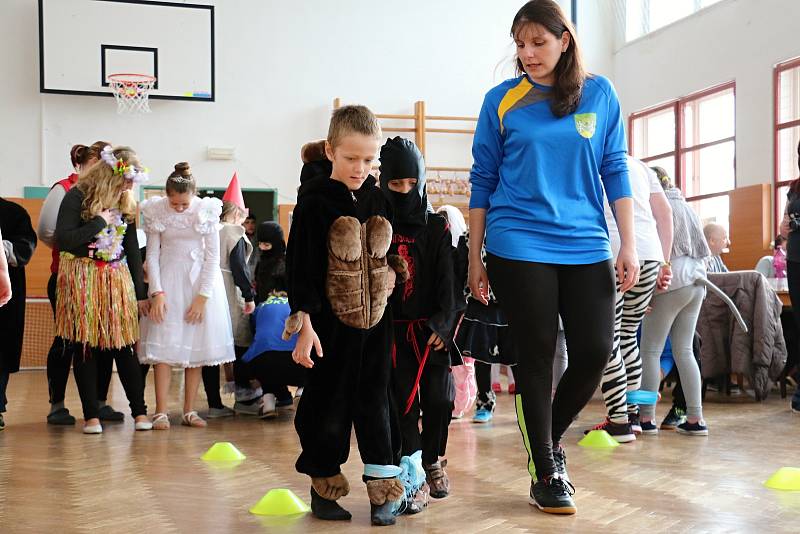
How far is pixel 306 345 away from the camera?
2357 mm

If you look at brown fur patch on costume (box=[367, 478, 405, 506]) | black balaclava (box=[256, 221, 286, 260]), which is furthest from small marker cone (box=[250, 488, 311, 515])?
black balaclava (box=[256, 221, 286, 260])

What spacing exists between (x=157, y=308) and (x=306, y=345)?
2345 millimetres

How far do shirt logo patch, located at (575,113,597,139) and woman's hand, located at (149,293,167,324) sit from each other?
2.65 metres

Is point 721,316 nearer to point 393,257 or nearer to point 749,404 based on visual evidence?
point 749,404

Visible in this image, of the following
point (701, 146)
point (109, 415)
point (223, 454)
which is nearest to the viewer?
point (223, 454)

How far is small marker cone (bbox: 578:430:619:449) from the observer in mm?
3904

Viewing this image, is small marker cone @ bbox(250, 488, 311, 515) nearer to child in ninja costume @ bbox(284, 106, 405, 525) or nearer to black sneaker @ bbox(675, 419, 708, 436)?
child in ninja costume @ bbox(284, 106, 405, 525)

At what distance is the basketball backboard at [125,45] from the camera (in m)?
10.7

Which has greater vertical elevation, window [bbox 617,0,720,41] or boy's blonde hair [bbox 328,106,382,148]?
window [bbox 617,0,720,41]

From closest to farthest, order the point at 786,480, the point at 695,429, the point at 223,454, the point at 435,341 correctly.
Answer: the point at 435,341, the point at 786,480, the point at 223,454, the point at 695,429

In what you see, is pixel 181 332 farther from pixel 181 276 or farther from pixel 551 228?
pixel 551 228

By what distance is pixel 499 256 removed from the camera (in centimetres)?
255

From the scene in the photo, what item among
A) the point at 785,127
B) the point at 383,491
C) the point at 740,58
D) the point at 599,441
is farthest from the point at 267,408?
the point at 740,58

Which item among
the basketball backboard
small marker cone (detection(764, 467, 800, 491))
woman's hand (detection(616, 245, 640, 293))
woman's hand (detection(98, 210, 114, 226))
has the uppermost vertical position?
the basketball backboard
